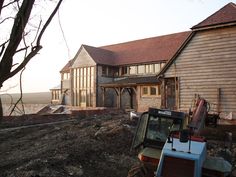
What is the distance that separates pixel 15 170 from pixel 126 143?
6.08 metres

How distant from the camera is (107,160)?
12125 millimetres

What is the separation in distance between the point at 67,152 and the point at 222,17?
12081 mm

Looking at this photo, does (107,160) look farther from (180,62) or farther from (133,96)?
(133,96)

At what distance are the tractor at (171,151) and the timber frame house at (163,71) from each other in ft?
33.0

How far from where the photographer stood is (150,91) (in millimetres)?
31219

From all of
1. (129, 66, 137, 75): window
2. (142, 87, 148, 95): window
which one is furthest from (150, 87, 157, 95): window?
(129, 66, 137, 75): window

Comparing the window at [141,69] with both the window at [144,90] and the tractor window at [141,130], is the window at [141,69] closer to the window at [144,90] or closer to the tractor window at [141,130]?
the window at [144,90]

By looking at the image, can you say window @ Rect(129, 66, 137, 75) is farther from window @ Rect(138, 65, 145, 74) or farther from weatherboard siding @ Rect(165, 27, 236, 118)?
weatherboard siding @ Rect(165, 27, 236, 118)

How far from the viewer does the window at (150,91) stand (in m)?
30.6

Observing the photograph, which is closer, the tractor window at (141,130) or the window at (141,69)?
the tractor window at (141,130)

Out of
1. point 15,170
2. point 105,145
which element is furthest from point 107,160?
point 15,170

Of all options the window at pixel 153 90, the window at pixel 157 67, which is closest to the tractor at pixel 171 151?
the window at pixel 153 90

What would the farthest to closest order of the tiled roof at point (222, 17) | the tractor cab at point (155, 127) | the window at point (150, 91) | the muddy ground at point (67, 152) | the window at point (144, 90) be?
the window at point (144, 90)
the window at point (150, 91)
the tiled roof at point (222, 17)
the muddy ground at point (67, 152)
the tractor cab at point (155, 127)

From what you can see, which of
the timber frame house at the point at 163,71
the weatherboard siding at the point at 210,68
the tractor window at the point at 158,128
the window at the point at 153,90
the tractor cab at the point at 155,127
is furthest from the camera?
the window at the point at 153,90
